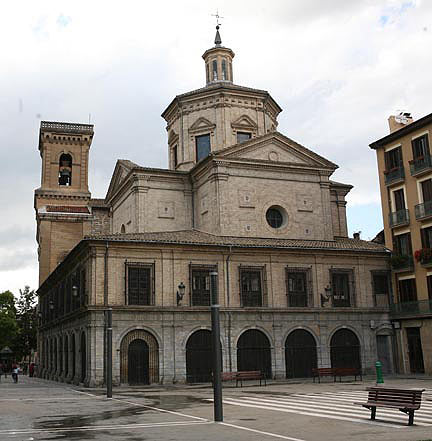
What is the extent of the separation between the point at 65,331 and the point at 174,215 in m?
10.7

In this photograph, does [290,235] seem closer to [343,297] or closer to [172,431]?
[343,297]

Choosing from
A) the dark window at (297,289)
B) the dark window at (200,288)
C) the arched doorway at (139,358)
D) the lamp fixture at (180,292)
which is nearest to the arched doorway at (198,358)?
the dark window at (200,288)

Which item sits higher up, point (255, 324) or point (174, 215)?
point (174, 215)

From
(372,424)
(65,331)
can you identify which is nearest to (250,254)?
(65,331)

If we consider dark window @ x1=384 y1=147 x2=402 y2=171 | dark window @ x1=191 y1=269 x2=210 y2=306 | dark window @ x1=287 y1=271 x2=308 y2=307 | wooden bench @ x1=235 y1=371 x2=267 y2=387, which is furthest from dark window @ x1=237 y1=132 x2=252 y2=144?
wooden bench @ x1=235 y1=371 x2=267 y2=387

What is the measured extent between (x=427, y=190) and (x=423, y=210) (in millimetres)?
1186

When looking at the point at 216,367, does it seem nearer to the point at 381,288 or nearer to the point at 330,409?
the point at 330,409

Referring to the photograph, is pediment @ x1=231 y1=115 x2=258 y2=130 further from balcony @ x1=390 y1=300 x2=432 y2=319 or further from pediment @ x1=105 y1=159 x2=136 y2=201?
balcony @ x1=390 y1=300 x2=432 y2=319

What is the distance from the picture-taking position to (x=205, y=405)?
20.3 meters

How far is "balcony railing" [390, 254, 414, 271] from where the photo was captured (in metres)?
36.6

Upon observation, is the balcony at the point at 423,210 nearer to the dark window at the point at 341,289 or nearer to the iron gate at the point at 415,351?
the dark window at the point at 341,289

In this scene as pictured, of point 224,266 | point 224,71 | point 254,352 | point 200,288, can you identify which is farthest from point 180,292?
point 224,71

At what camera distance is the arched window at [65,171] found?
6725cm

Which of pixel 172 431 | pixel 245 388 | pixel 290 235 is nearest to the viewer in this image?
pixel 172 431
